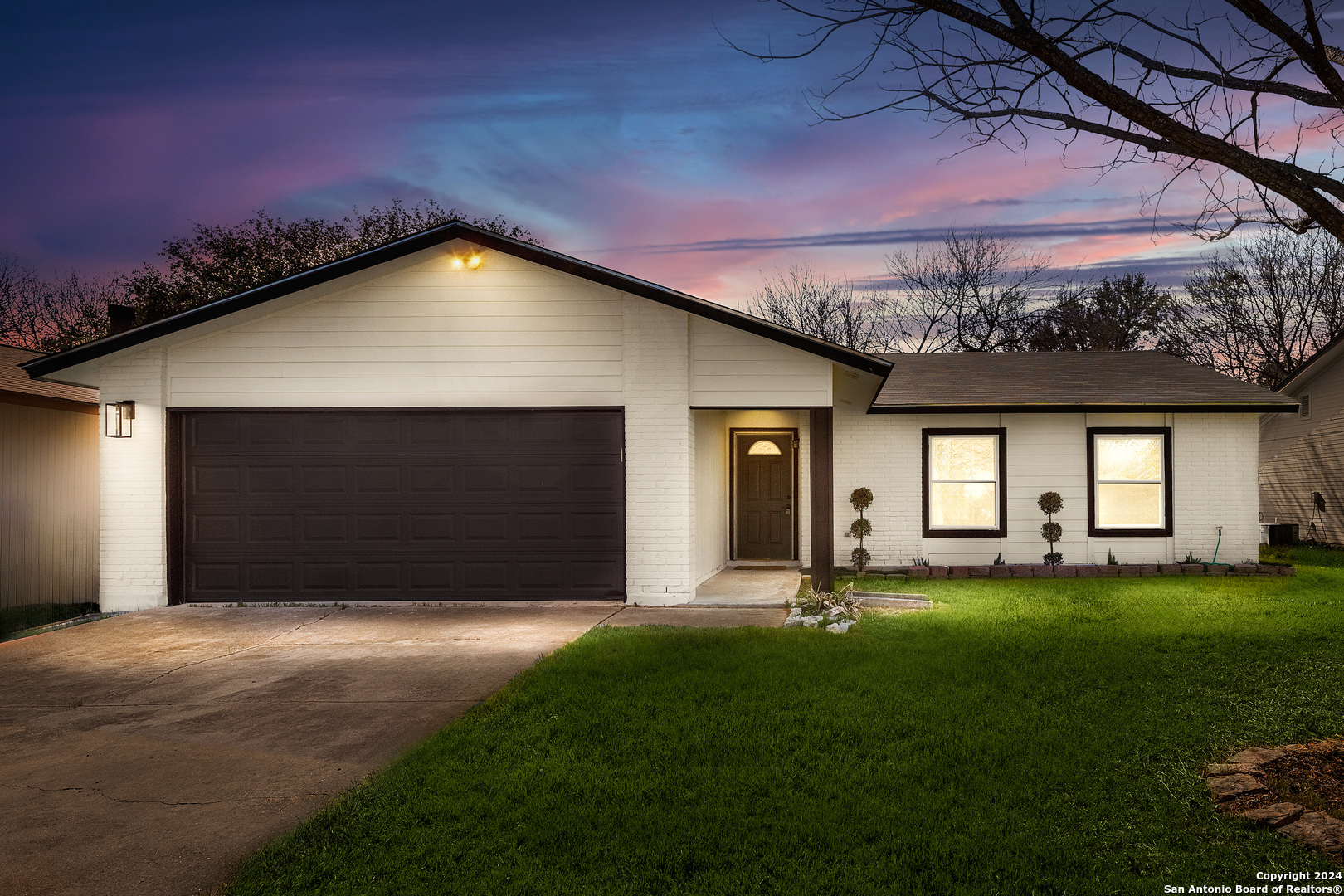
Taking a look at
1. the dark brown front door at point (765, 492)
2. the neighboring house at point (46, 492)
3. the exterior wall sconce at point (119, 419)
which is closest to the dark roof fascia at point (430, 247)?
the exterior wall sconce at point (119, 419)

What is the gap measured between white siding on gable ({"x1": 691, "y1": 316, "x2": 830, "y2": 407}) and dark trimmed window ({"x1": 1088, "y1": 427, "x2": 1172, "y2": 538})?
21.6 feet

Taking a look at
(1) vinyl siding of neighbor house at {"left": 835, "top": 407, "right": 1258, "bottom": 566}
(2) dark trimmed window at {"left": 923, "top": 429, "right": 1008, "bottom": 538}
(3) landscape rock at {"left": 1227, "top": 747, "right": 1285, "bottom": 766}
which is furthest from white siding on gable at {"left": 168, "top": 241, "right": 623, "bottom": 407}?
(3) landscape rock at {"left": 1227, "top": 747, "right": 1285, "bottom": 766}

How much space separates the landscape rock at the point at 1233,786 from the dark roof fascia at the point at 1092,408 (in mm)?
9396

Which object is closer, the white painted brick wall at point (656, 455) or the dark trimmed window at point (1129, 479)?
the white painted brick wall at point (656, 455)

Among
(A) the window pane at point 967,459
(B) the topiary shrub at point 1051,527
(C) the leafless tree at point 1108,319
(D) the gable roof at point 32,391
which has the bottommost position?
(B) the topiary shrub at point 1051,527

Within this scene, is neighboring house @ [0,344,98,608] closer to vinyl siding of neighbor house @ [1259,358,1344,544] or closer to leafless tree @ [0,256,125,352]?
leafless tree @ [0,256,125,352]

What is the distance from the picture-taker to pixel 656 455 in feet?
33.3

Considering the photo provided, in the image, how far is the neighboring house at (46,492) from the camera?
1129cm

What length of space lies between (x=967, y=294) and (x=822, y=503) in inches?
981

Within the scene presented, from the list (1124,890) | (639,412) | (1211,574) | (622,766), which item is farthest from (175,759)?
(1211,574)

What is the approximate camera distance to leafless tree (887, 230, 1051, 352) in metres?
31.2

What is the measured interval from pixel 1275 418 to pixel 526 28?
862 inches

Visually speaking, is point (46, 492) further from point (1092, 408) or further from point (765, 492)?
point (1092, 408)

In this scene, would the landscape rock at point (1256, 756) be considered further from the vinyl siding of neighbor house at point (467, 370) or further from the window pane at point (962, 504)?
the window pane at point (962, 504)
